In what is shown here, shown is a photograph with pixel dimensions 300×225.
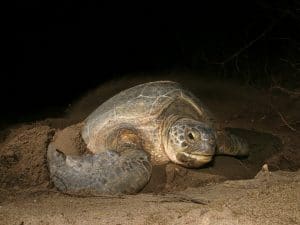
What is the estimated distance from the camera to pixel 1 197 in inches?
97.3

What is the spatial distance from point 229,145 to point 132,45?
4.08m

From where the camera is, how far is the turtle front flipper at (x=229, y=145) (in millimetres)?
3305

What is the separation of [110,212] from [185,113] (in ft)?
5.25

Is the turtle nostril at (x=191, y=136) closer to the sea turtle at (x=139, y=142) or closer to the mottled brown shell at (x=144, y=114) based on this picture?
the sea turtle at (x=139, y=142)

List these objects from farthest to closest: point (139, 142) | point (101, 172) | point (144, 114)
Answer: point (144, 114) < point (139, 142) < point (101, 172)

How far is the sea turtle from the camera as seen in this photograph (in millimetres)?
2705

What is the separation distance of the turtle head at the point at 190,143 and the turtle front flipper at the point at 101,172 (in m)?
0.25

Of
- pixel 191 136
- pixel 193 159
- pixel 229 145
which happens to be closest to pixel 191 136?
pixel 191 136

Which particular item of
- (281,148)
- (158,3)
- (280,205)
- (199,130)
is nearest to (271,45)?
(158,3)

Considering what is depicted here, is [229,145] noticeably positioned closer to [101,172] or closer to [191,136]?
[191,136]

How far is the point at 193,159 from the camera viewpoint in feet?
9.91

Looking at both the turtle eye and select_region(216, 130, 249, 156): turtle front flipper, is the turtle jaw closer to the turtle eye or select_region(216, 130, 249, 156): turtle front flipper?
the turtle eye

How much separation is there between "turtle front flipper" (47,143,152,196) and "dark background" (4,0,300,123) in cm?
200

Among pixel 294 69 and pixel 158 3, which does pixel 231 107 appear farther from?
pixel 158 3
